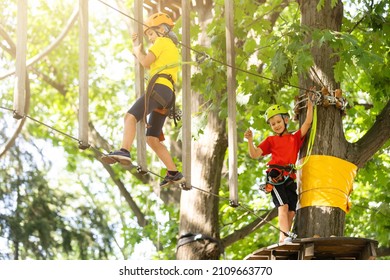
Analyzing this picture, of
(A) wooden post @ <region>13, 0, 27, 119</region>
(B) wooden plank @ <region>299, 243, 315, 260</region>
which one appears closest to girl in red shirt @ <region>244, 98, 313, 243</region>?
(B) wooden plank @ <region>299, 243, 315, 260</region>

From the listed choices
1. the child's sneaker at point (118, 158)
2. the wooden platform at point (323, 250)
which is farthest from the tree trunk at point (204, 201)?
the child's sneaker at point (118, 158)

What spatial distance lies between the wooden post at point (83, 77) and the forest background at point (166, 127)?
74.1 inches

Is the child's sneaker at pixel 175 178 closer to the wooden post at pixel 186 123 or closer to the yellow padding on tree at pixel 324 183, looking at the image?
the wooden post at pixel 186 123

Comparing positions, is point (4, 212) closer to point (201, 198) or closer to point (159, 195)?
point (159, 195)

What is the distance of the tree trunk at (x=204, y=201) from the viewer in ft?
34.3

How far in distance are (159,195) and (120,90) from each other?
198 inches

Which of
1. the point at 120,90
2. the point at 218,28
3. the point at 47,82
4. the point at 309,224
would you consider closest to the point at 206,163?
the point at 218,28

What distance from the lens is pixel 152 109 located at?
Answer: 23.7 ft

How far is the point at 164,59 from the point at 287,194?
4.79 ft

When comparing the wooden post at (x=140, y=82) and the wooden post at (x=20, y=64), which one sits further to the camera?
the wooden post at (x=140, y=82)

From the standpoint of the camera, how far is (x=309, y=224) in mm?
7730

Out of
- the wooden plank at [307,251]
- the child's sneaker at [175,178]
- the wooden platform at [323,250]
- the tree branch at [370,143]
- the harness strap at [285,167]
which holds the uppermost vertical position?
the tree branch at [370,143]

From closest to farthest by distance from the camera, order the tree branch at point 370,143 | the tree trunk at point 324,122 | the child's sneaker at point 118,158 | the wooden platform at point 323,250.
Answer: the child's sneaker at point 118,158 → the wooden platform at point 323,250 → the tree trunk at point 324,122 → the tree branch at point 370,143
